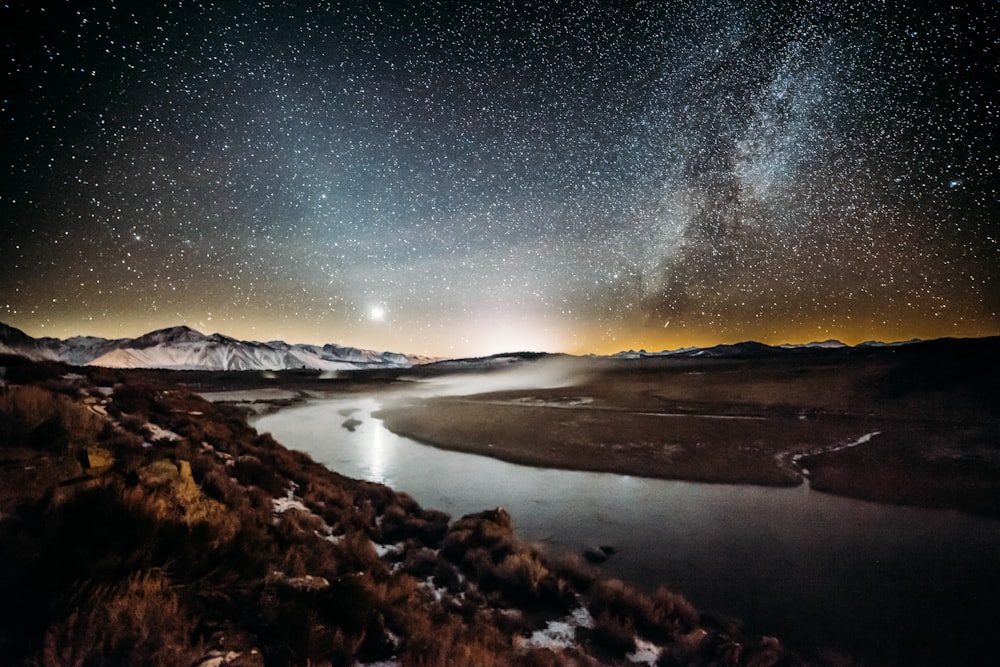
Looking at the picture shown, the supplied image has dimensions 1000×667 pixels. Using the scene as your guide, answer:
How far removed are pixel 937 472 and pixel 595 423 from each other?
1653cm

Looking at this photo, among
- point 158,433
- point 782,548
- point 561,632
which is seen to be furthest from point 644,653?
point 158,433

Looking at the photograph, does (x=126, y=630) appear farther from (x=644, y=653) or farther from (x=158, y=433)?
(x=158, y=433)

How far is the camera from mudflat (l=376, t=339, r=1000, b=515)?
645 inches

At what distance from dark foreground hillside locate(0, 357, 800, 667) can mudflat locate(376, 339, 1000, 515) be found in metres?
11.2

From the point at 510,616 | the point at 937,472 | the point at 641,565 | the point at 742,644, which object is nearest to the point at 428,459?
the point at 641,565

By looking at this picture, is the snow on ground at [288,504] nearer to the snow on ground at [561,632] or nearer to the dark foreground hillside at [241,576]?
the dark foreground hillside at [241,576]

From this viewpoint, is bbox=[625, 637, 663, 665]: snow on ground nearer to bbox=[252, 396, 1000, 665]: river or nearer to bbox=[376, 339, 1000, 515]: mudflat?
bbox=[252, 396, 1000, 665]: river

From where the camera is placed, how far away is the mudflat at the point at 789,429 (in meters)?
16.4

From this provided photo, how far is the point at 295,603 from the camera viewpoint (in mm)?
4438

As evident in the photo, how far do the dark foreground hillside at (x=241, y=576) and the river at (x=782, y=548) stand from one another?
1626mm

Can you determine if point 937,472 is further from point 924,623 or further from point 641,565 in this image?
point 641,565

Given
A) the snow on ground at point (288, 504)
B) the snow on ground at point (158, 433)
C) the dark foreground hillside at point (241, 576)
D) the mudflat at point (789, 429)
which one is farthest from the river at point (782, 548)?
the snow on ground at point (158, 433)

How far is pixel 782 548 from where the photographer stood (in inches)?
393

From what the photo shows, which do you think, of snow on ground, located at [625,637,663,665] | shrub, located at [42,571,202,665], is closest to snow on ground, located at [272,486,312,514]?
shrub, located at [42,571,202,665]
